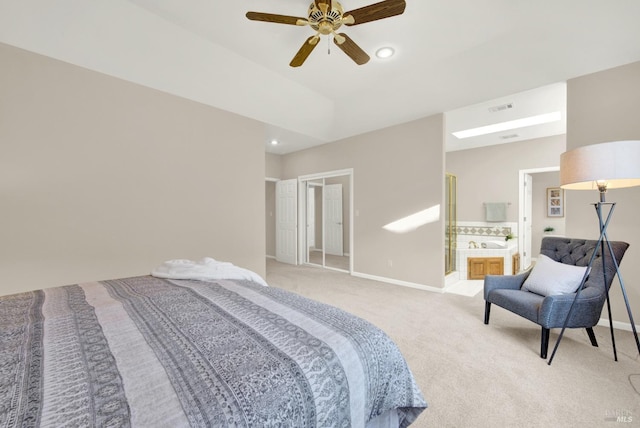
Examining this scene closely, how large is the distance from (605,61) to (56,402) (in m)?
4.47

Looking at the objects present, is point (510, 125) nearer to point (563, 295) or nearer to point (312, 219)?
point (563, 295)

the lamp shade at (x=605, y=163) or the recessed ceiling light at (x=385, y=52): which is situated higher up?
the recessed ceiling light at (x=385, y=52)

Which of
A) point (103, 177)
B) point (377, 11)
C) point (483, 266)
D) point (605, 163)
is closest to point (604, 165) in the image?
point (605, 163)

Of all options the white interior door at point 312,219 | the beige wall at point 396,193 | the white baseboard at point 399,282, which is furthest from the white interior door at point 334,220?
the white baseboard at point 399,282

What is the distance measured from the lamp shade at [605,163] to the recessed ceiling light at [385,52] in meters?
2.02

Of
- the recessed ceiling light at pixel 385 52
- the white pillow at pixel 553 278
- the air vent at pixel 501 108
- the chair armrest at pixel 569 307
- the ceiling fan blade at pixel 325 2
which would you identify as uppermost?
the recessed ceiling light at pixel 385 52

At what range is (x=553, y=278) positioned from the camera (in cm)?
234

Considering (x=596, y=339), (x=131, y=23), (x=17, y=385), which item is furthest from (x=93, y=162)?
(x=596, y=339)

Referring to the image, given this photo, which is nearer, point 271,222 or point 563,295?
point 563,295

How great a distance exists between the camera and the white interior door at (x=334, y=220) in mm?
6547

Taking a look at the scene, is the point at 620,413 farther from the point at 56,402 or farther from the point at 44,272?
the point at 44,272

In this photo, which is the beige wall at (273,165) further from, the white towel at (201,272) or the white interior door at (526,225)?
the white interior door at (526,225)

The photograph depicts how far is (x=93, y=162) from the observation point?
8.51ft

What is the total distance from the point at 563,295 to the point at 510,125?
3514 millimetres
